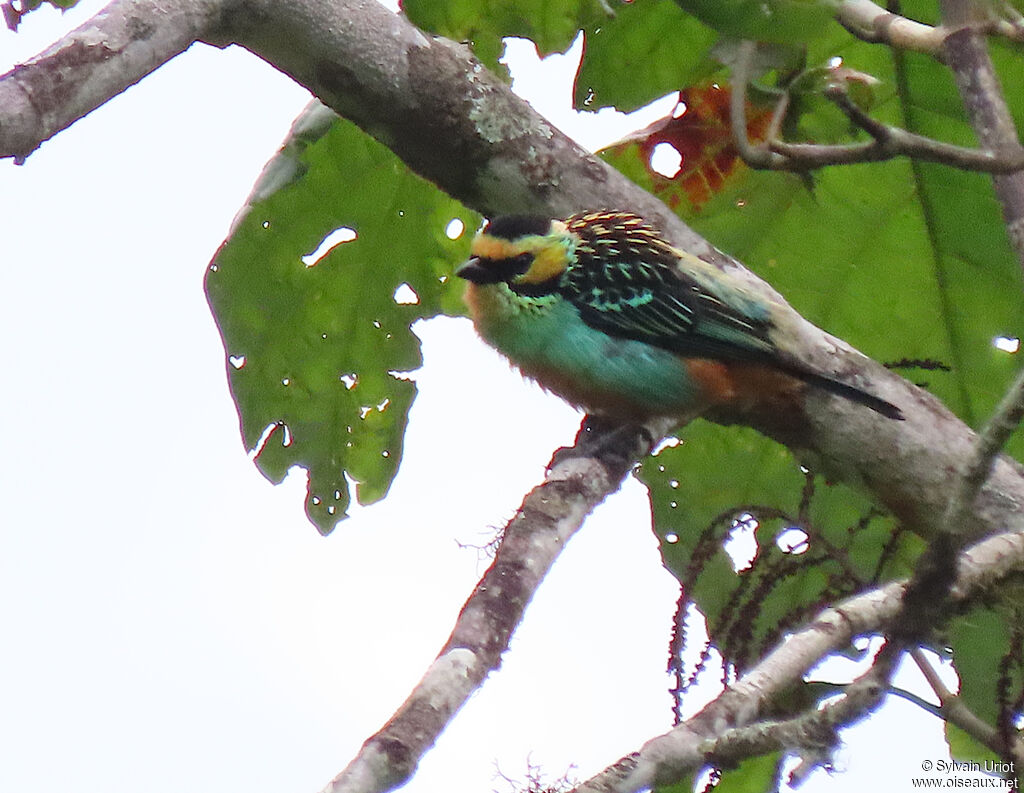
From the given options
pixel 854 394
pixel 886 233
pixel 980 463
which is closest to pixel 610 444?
pixel 854 394

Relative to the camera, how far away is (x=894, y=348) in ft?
15.2

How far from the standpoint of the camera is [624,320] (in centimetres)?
427

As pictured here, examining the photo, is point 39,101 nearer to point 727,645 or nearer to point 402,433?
point 727,645

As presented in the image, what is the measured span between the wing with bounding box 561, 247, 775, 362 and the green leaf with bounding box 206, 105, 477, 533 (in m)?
0.69

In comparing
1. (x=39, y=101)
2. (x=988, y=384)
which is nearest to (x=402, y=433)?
(x=988, y=384)

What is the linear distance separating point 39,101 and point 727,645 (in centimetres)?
188

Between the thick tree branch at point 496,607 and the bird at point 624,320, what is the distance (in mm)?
419

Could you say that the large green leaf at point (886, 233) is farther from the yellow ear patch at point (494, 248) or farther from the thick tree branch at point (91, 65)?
the thick tree branch at point (91, 65)

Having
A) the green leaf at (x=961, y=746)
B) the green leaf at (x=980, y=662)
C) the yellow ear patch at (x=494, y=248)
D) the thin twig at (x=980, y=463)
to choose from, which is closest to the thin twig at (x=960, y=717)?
the thin twig at (x=980, y=463)

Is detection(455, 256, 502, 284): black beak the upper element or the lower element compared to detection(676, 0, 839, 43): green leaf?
upper

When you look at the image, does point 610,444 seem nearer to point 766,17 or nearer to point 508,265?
point 508,265

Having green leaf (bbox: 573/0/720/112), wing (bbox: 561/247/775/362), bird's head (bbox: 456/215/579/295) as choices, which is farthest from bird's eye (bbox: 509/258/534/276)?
green leaf (bbox: 573/0/720/112)

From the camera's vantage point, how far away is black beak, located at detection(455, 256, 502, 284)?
173 inches

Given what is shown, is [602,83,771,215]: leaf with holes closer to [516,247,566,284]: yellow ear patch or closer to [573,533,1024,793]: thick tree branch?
[516,247,566,284]: yellow ear patch
